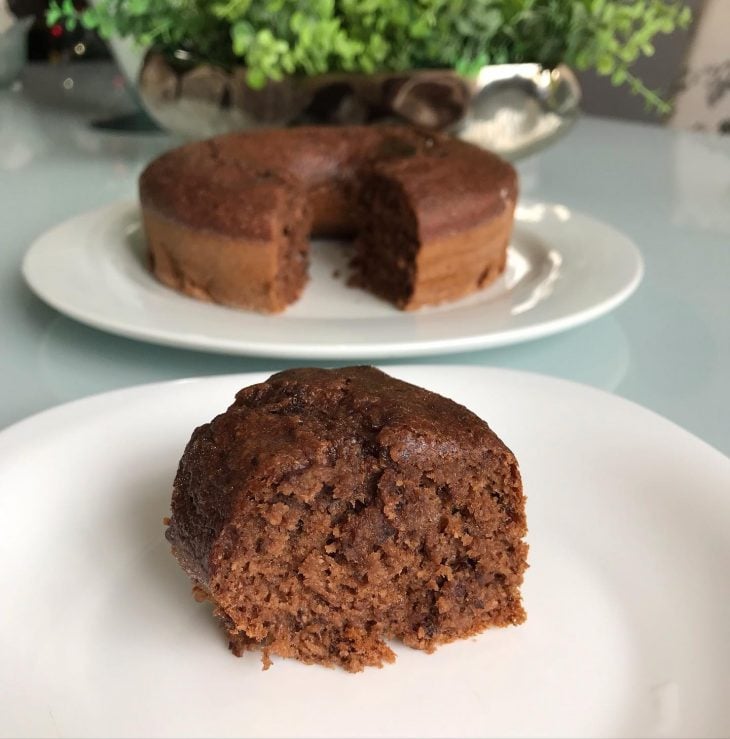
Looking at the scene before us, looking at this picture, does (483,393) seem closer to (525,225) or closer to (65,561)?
(65,561)

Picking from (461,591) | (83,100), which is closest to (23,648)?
(461,591)

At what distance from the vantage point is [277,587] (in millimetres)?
1367

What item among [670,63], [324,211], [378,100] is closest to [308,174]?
[324,211]

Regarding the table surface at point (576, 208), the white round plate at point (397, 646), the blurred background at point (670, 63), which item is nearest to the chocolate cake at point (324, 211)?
the table surface at point (576, 208)

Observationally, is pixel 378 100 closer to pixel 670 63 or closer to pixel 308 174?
pixel 308 174

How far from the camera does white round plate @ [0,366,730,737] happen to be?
1.24m

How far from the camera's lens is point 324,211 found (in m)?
2.90

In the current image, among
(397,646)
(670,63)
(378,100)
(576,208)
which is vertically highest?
(378,100)

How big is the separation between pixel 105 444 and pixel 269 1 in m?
1.85

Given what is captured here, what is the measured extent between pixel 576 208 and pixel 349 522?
238 cm

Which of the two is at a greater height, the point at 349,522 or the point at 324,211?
the point at 349,522

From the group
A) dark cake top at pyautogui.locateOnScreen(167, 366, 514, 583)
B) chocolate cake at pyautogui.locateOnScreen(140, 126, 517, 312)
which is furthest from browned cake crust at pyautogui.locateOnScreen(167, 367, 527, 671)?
chocolate cake at pyautogui.locateOnScreen(140, 126, 517, 312)

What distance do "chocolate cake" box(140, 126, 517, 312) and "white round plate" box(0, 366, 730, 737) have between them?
32.6 inches

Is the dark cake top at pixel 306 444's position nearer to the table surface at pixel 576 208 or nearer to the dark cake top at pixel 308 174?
the table surface at pixel 576 208
